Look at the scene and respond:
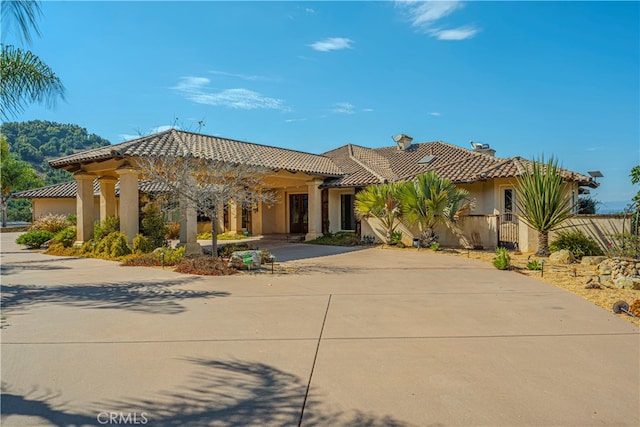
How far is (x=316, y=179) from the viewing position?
22.0 metres

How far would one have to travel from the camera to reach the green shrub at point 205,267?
1111cm

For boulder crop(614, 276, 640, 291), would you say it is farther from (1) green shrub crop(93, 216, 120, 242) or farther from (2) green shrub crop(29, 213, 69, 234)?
(2) green shrub crop(29, 213, 69, 234)

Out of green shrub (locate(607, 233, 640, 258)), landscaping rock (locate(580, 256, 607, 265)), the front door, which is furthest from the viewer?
the front door

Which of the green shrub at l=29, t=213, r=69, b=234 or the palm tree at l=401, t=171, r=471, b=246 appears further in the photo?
the green shrub at l=29, t=213, r=69, b=234

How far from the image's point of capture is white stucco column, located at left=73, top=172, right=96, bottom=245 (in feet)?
59.0

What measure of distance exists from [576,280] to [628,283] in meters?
1.16

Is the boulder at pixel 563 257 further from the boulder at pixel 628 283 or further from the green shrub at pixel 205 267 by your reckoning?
the green shrub at pixel 205 267

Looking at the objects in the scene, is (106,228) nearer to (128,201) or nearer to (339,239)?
(128,201)

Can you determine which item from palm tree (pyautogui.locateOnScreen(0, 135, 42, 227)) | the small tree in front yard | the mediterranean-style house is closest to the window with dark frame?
the mediterranean-style house

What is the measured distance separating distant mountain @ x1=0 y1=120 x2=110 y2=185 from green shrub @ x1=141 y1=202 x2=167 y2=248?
50513mm

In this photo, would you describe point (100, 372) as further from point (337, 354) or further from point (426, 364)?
point (426, 364)

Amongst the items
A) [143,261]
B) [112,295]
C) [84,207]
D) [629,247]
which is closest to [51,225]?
[84,207]

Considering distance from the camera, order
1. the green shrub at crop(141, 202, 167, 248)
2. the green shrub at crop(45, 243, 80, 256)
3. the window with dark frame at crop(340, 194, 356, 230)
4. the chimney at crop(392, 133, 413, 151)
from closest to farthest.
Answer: the green shrub at crop(141, 202, 167, 248)
the green shrub at crop(45, 243, 80, 256)
the window with dark frame at crop(340, 194, 356, 230)
the chimney at crop(392, 133, 413, 151)

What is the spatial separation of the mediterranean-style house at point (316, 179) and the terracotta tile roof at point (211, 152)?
0.05m
